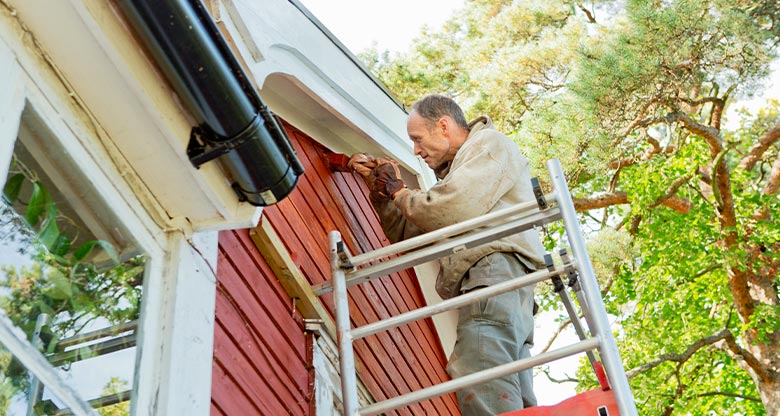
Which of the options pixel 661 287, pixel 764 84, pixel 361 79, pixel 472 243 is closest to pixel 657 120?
pixel 764 84

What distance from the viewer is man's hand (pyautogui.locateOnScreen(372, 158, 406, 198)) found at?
411 centimetres

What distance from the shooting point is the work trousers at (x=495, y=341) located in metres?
3.50

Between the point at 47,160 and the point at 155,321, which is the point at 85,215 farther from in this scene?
the point at 155,321

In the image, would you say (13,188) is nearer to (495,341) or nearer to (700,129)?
(495,341)

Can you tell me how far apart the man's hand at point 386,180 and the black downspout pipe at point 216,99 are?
157 cm

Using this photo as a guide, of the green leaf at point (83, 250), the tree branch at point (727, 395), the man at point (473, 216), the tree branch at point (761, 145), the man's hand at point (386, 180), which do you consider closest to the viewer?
the green leaf at point (83, 250)

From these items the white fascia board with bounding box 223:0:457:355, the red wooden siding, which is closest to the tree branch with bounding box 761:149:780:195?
the red wooden siding

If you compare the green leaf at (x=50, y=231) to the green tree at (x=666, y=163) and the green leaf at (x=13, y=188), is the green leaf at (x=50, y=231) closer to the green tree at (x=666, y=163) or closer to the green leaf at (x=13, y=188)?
the green leaf at (x=13, y=188)

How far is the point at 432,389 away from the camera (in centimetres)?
299

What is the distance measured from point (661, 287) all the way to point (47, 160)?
11.5 meters

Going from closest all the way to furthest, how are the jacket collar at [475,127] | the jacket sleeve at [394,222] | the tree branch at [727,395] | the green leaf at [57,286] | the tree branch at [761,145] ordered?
the green leaf at [57,286] → the jacket sleeve at [394,222] → the jacket collar at [475,127] → the tree branch at [727,395] → the tree branch at [761,145]

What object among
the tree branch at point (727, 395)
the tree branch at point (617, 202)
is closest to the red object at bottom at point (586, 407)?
the tree branch at point (617, 202)

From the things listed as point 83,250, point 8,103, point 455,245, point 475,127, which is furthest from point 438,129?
point 8,103

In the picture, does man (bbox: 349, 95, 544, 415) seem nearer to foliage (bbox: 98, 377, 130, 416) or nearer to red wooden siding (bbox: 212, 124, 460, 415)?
red wooden siding (bbox: 212, 124, 460, 415)
